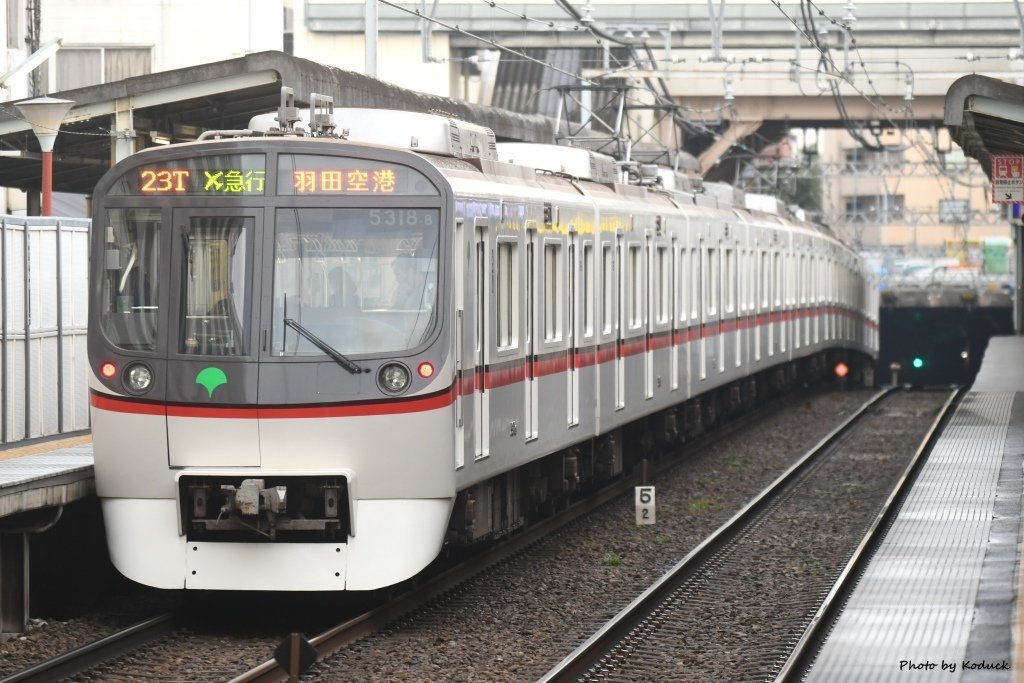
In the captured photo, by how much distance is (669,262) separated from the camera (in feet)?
53.5

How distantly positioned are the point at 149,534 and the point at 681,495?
7.37 m

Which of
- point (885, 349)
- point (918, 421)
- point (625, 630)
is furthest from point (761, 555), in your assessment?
point (885, 349)

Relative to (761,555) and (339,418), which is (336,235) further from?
(761,555)

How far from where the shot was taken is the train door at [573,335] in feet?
40.0

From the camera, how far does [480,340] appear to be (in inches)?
384

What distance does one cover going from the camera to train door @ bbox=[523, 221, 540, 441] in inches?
432

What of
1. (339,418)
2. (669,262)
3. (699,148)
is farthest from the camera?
(699,148)

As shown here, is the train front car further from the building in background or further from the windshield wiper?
the building in background

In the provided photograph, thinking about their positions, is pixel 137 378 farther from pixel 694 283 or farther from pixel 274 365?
pixel 694 283

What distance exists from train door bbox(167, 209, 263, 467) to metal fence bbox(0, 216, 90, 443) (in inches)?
69.3

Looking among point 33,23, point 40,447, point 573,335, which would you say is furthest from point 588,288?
point 33,23

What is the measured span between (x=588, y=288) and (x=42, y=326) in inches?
156

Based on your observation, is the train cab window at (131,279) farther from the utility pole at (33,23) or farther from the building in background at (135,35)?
the building in background at (135,35)

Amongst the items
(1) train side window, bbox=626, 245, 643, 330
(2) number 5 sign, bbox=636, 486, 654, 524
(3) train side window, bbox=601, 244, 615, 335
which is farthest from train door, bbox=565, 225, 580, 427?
(1) train side window, bbox=626, 245, 643, 330
